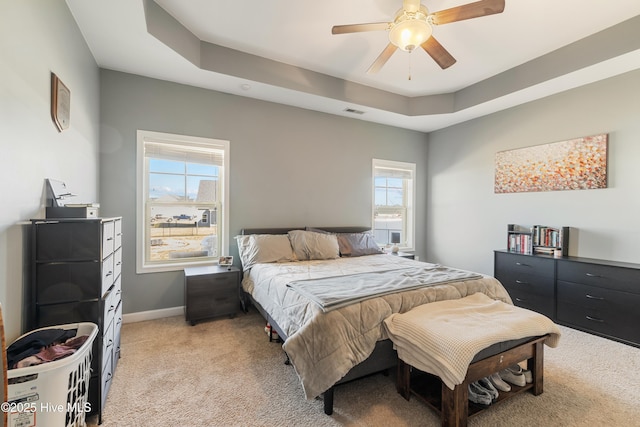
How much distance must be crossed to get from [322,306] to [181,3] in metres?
2.73

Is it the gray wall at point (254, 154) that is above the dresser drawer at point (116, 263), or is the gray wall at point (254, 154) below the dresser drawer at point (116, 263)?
above

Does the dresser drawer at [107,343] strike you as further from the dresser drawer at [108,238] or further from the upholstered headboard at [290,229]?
the upholstered headboard at [290,229]

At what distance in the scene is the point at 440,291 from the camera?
2230mm

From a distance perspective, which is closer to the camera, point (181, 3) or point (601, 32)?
point (181, 3)

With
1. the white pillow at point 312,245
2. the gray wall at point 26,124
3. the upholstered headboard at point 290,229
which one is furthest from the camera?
the upholstered headboard at point 290,229

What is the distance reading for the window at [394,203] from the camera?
15.9ft

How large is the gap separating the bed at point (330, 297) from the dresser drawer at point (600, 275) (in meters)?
1.22

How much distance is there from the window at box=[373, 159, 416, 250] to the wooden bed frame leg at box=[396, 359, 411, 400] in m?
2.99

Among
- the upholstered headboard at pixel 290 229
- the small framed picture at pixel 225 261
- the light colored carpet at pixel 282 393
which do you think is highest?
the upholstered headboard at pixel 290 229

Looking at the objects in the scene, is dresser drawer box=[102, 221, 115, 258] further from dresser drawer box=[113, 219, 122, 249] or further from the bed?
the bed

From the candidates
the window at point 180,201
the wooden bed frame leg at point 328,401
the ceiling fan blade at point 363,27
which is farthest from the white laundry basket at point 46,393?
the ceiling fan blade at point 363,27

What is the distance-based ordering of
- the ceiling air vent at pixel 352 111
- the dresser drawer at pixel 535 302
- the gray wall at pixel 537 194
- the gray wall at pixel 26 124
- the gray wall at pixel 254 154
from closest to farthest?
the gray wall at pixel 26 124 → the gray wall at pixel 537 194 → the gray wall at pixel 254 154 → the dresser drawer at pixel 535 302 → the ceiling air vent at pixel 352 111

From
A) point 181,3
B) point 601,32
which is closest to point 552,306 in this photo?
point 601,32

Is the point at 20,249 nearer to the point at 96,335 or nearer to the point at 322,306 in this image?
the point at 96,335
